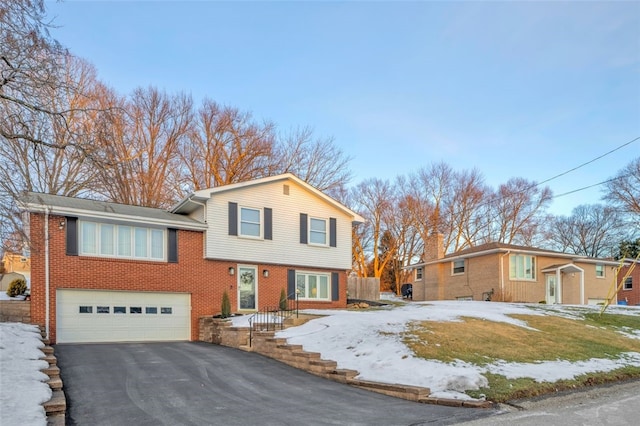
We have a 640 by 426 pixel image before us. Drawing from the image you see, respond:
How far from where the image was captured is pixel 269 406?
8.14m

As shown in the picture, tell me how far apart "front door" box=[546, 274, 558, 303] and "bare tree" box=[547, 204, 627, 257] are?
27.0m

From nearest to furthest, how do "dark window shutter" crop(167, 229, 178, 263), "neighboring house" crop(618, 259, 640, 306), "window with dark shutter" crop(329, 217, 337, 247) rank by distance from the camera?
"dark window shutter" crop(167, 229, 178, 263)
"window with dark shutter" crop(329, 217, 337, 247)
"neighboring house" crop(618, 259, 640, 306)

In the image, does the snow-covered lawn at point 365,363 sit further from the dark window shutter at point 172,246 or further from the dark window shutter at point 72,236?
the dark window shutter at point 172,246

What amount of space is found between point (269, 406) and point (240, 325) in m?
7.31

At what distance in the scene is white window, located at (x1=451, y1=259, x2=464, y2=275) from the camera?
30.5m

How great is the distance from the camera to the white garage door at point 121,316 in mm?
14977

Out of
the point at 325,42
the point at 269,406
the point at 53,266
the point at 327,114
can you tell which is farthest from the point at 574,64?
the point at 53,266

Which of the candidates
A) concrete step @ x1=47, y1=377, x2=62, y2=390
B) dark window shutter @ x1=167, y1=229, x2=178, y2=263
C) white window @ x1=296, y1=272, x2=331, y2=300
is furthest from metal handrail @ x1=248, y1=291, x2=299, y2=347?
concrete step @ x1=47, y1=377, x2=62, y2=390

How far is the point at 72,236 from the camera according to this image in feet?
49.9

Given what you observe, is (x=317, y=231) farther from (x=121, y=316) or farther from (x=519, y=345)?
(x=519, y=345)

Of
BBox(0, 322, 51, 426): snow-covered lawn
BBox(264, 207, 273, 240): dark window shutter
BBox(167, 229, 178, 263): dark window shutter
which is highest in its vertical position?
BBox(264, 207, 273, 240): dark window shutter

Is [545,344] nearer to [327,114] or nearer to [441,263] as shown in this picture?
[327,114]

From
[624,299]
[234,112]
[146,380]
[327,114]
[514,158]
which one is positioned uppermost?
[234,112]

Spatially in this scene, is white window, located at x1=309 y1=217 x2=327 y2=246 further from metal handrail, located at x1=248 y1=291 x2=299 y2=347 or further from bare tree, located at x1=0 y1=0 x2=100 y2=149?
bare tree, located at x1=0 y1=0 x2=100 y2=149
